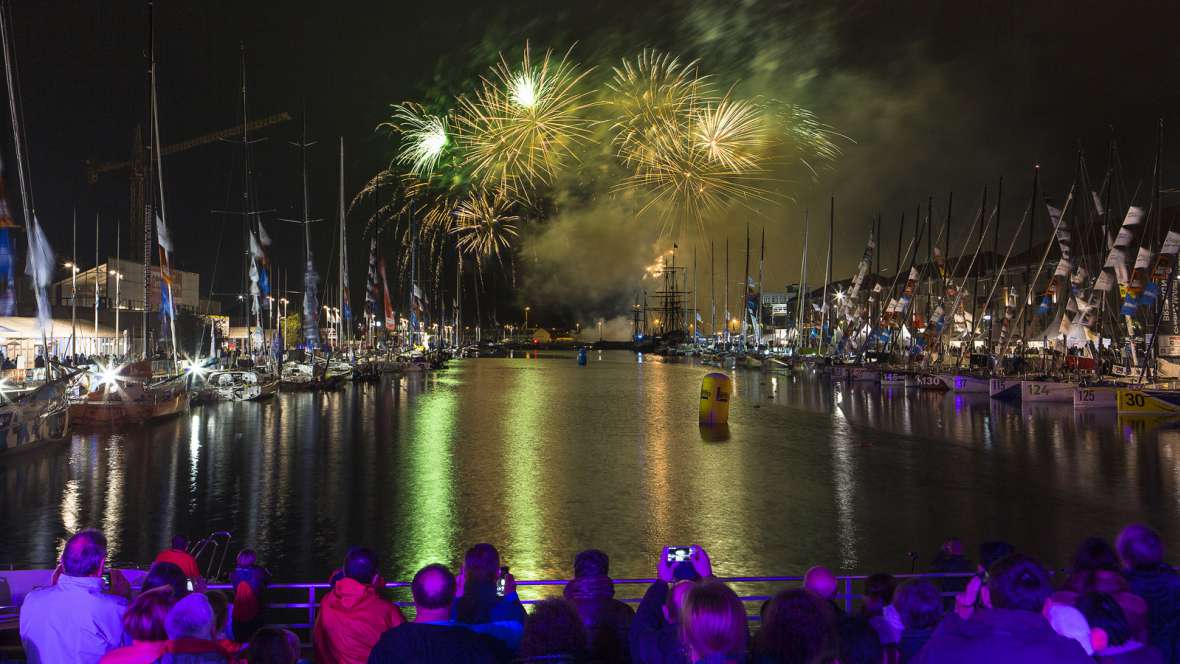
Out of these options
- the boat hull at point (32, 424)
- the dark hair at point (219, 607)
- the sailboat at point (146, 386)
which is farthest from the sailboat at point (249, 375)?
the dark hair at point (219, 607)

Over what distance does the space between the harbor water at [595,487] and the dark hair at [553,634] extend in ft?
27.6

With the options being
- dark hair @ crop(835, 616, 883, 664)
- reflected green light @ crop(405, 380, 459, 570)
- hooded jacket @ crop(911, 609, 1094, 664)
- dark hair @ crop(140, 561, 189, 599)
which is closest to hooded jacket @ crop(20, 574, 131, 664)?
dark hair @ crop(140, 561, 189, 599)

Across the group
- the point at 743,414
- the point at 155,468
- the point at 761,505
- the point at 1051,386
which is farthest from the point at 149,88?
the point at 1051,386

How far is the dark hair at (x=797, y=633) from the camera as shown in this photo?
129 inches

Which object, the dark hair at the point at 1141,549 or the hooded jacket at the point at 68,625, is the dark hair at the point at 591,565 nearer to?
the hooded jacket at the point at 68,625

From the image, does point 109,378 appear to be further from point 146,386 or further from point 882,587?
point 882,587

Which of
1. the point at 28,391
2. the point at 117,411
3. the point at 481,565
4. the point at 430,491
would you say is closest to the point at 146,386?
the point at 117,411

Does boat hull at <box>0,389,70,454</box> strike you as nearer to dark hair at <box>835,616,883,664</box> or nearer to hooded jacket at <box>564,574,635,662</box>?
hooded jacket at <box>564,574,635,662</box>

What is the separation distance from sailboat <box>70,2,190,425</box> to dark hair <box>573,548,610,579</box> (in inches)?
1143

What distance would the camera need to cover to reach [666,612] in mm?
4543

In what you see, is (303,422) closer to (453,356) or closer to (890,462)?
(890,462)

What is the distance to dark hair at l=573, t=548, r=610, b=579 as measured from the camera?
16.0 feet

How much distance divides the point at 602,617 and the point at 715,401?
28435mm

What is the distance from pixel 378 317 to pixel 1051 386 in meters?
44.6
